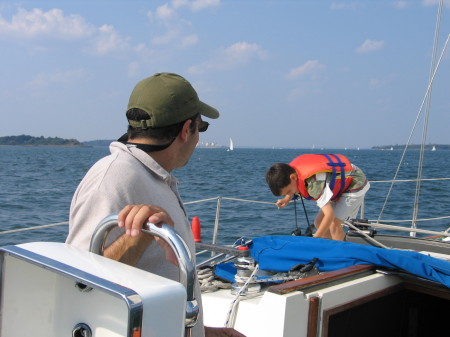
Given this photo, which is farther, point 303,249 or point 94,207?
point 303,249

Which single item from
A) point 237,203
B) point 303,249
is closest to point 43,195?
point 237,203

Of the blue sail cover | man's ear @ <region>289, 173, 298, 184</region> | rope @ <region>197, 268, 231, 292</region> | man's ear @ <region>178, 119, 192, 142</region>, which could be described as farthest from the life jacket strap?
man's ear @ <region>178, 119, 192, 142</region>

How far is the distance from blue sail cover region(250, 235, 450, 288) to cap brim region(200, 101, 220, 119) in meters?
1.38

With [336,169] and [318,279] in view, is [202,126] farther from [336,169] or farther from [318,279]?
[336,169]

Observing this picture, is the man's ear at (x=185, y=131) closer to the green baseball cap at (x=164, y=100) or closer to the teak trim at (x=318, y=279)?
the green baseball cap at (x=164, y=100)

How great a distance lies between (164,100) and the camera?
1387 mm

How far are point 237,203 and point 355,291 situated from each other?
11.4m

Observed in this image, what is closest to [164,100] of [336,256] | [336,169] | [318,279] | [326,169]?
[318,279]

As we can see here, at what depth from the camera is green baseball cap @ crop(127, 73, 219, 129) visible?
4.53 feet

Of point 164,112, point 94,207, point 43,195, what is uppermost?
point 164,112

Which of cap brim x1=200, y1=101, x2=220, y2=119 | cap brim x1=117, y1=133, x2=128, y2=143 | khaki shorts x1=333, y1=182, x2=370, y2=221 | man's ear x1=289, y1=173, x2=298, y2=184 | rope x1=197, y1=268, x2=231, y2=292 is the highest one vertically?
cap brim x1=200, y1=101, x2=220, y2=119

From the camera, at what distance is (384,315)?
2.78 meters

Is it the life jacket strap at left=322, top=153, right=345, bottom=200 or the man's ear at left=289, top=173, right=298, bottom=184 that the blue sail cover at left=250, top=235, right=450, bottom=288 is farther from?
the life jacket strap at left=322, top=153, right=345, bottom=200

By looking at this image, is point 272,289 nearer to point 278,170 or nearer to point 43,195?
point 278,170
